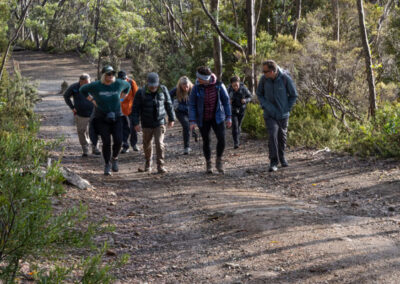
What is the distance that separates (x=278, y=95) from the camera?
9.25m

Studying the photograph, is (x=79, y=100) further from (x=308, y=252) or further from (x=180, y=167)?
(x=308, y=252)

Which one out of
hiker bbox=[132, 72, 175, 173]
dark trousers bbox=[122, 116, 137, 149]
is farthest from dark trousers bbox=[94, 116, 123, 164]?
dark trousers bbox=[122, 116, 137, 149]

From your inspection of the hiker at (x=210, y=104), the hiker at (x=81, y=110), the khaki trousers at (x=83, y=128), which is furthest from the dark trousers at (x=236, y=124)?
the khaki trousers at (x=83, y=128)

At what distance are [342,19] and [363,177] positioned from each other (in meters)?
13.2

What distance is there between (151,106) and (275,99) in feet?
7.59

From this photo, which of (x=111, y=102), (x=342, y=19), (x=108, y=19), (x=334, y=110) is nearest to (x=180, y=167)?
(x=111, y=102)

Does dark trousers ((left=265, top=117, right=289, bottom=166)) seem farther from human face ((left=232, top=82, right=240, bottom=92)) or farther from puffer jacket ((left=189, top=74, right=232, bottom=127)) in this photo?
human face ((left=232, top=82, right=240, bottom=92))

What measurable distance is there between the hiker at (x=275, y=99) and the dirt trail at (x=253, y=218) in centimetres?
63

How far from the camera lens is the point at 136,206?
297 inches

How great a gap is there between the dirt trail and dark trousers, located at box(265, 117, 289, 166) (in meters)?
0.35

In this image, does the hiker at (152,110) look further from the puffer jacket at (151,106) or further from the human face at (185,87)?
the human face at (185,87)

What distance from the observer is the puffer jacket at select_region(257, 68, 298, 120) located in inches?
364

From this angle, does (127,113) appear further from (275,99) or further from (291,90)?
(291,90)

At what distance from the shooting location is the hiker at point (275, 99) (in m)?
9.21
